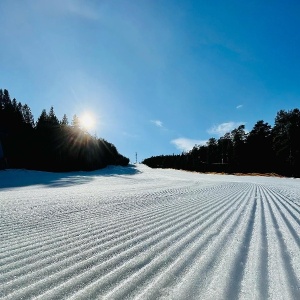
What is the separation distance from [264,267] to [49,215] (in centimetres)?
449

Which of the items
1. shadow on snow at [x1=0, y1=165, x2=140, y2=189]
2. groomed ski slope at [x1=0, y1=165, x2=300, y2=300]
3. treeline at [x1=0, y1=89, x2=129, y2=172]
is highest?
treeline at [x1=0, y1=89, x2=129, y2=172]

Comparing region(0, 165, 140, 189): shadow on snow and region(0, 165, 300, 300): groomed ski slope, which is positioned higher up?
region(0, 165, 300, 300): groomed ski slope

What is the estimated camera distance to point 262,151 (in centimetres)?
4997

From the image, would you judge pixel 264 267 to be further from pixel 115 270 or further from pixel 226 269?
pixel 115 270

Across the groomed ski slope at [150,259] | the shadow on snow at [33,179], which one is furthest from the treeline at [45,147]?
the groomed ski slope at [150,259]

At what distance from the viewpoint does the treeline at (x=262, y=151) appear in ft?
120

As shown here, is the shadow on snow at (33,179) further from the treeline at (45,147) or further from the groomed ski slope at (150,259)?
the groomed ski slope at (150,259)

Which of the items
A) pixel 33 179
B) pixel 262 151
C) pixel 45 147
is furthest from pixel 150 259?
pixel 262 151

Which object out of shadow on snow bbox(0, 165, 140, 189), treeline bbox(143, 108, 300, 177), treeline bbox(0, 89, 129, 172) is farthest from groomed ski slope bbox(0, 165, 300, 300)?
treeline bbox(143, 108, 300, 177)

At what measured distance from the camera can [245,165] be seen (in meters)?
50.8

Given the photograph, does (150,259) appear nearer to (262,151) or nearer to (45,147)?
(45,147)

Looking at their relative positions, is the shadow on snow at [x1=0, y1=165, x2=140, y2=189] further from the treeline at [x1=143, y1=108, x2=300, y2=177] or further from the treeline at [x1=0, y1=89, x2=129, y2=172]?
the treeline at [x1=143, y1=108, x2=300, y2=177]

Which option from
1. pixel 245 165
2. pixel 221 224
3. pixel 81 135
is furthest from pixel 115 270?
pixel 245 165

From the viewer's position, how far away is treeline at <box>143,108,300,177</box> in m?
36.6
